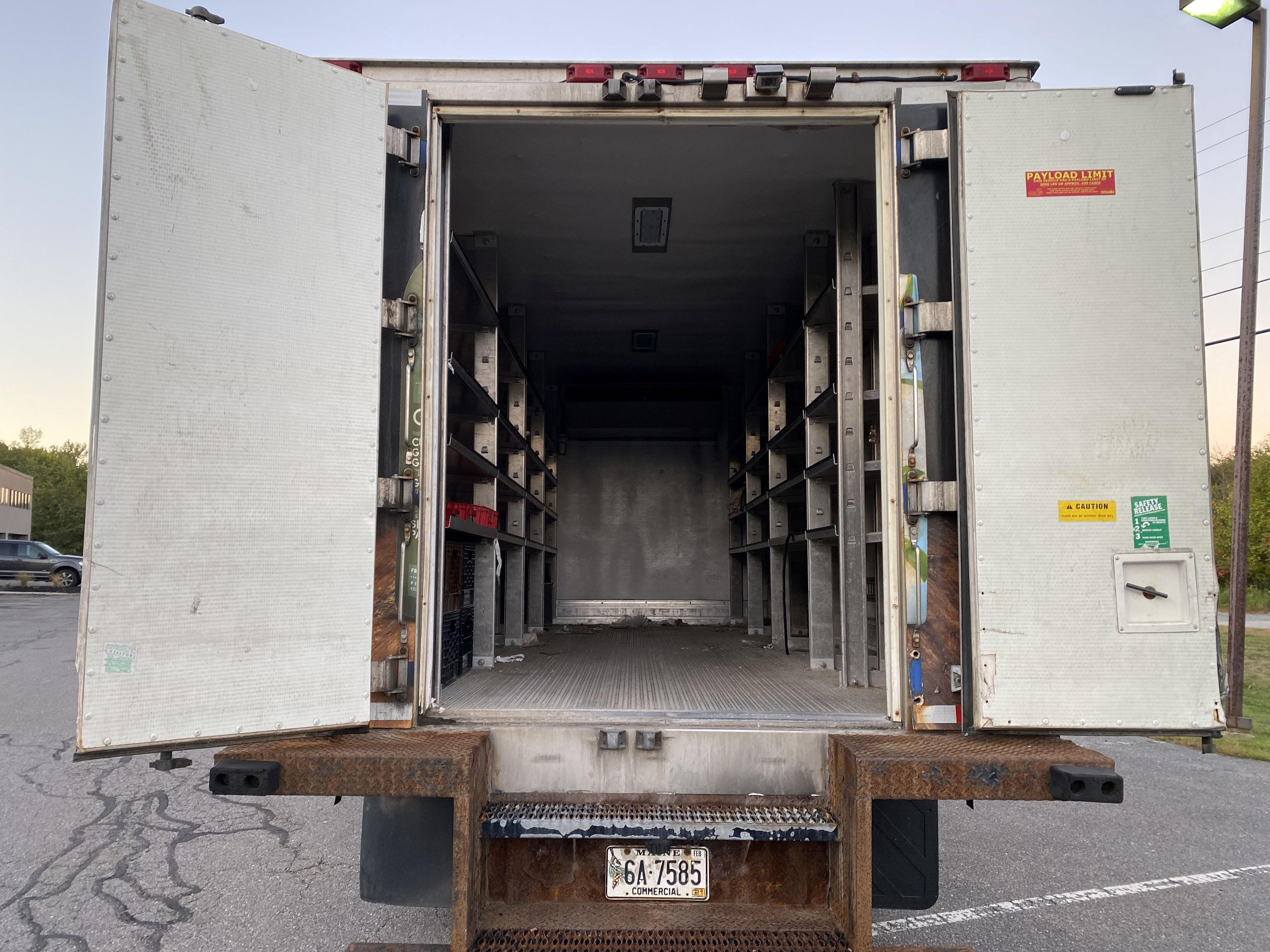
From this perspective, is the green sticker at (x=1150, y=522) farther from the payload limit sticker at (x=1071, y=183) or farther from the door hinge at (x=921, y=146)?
the door hinge at (x=921, y=146)

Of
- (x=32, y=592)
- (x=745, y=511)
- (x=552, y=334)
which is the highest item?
(x=552, y=334)

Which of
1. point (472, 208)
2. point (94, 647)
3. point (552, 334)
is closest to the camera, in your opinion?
point (94, 647)

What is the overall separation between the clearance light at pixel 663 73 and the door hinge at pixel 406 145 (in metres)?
0.80

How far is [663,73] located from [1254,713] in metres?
10.1

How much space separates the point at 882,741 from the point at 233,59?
283cm

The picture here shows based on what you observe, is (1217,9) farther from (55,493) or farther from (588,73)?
(55,493)

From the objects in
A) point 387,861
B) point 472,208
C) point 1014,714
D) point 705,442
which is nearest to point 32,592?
point 705,442

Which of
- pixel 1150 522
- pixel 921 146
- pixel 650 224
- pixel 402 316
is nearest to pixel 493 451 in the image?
pixel 650 224

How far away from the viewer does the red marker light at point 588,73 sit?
3.00 m

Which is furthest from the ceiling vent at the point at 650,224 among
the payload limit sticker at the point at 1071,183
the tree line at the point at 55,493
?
the tree line at the point at 55,493

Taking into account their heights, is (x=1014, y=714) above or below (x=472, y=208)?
below

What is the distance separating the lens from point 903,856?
2.88 meters

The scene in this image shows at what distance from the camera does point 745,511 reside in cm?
866

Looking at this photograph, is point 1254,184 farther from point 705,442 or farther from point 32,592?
point 32,592
